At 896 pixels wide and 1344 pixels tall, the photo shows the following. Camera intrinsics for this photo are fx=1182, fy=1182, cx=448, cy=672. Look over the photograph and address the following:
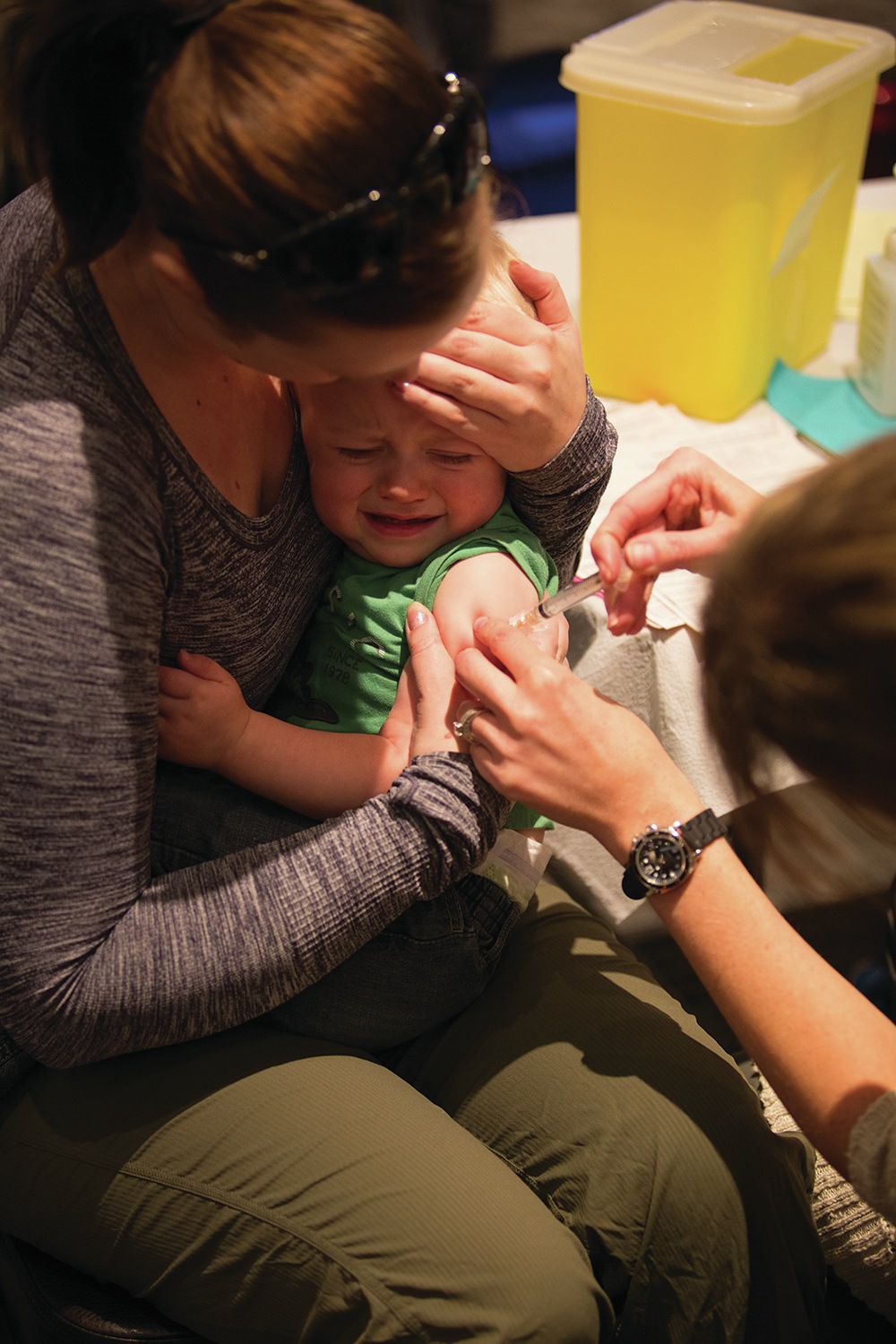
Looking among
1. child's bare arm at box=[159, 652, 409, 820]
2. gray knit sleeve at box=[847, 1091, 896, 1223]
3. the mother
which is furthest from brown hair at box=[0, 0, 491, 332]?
gray knit sleeve at box=[847, 1091, 896, 1223]

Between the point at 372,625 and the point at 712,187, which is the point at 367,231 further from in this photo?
the point at 712,187

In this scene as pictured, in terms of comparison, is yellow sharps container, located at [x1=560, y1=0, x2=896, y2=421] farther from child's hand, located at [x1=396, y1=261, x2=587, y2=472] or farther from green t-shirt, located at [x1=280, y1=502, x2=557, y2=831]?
green t-shirt, located at [x1=280, y1=502, x2=557, y2=831]

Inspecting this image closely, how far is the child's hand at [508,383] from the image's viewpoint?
1049mm

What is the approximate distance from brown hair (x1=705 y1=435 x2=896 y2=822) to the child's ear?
392mm

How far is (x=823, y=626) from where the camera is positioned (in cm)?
72

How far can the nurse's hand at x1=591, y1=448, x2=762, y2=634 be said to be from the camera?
1097 mm

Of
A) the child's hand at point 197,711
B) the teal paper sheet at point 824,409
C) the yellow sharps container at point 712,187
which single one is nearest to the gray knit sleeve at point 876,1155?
the child's hand at point 197,711

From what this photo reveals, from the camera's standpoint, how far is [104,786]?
2.85 feet

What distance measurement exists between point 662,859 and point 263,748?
37 centimetres

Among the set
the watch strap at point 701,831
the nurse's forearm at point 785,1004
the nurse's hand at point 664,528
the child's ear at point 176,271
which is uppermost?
the child's ear at point 176,271

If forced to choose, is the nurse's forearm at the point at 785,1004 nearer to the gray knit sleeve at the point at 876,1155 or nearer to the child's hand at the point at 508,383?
the gray knit sleeve at the point at 876,1155

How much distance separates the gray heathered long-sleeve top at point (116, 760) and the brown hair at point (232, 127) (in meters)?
0.10

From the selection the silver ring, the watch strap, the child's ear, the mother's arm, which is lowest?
the watch strap

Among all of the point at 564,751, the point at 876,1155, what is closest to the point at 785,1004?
the point at 876,1155
